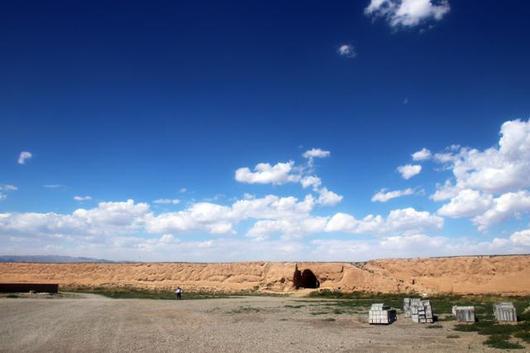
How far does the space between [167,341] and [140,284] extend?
5956cm

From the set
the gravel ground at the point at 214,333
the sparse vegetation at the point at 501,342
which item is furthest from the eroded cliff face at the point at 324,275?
the sparse vegetation at the point at 501,342

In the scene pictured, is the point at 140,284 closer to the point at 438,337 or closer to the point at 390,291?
the point at 390,291

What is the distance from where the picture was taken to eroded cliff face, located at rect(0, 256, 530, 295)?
55.3 m

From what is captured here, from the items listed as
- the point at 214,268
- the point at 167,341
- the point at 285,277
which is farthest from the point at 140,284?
the point at 167,341

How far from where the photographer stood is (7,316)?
26797 millimetres

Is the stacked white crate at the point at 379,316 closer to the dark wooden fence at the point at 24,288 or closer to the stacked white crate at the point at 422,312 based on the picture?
the stacked white crate at the point at 422,312

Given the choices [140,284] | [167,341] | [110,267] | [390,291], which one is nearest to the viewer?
[167,341]

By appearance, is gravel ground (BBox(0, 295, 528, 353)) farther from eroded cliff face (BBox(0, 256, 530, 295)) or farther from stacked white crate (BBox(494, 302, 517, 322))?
eroded cliff face (BBox(0, 256, 530, 295))

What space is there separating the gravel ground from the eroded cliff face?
105 feet

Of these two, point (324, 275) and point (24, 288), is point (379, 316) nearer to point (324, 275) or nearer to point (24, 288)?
point (324, 275)

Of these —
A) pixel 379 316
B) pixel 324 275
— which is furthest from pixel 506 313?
pixel 324 275

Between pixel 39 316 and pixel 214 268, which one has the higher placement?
pixel 214 268

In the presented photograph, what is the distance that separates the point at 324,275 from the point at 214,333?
4582cm

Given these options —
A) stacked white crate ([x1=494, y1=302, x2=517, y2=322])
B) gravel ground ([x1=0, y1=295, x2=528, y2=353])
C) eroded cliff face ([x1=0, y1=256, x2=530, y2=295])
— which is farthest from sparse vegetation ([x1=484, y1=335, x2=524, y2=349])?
eroded cliff face ([x1=0, y1=256, x2=530, y2=295])
